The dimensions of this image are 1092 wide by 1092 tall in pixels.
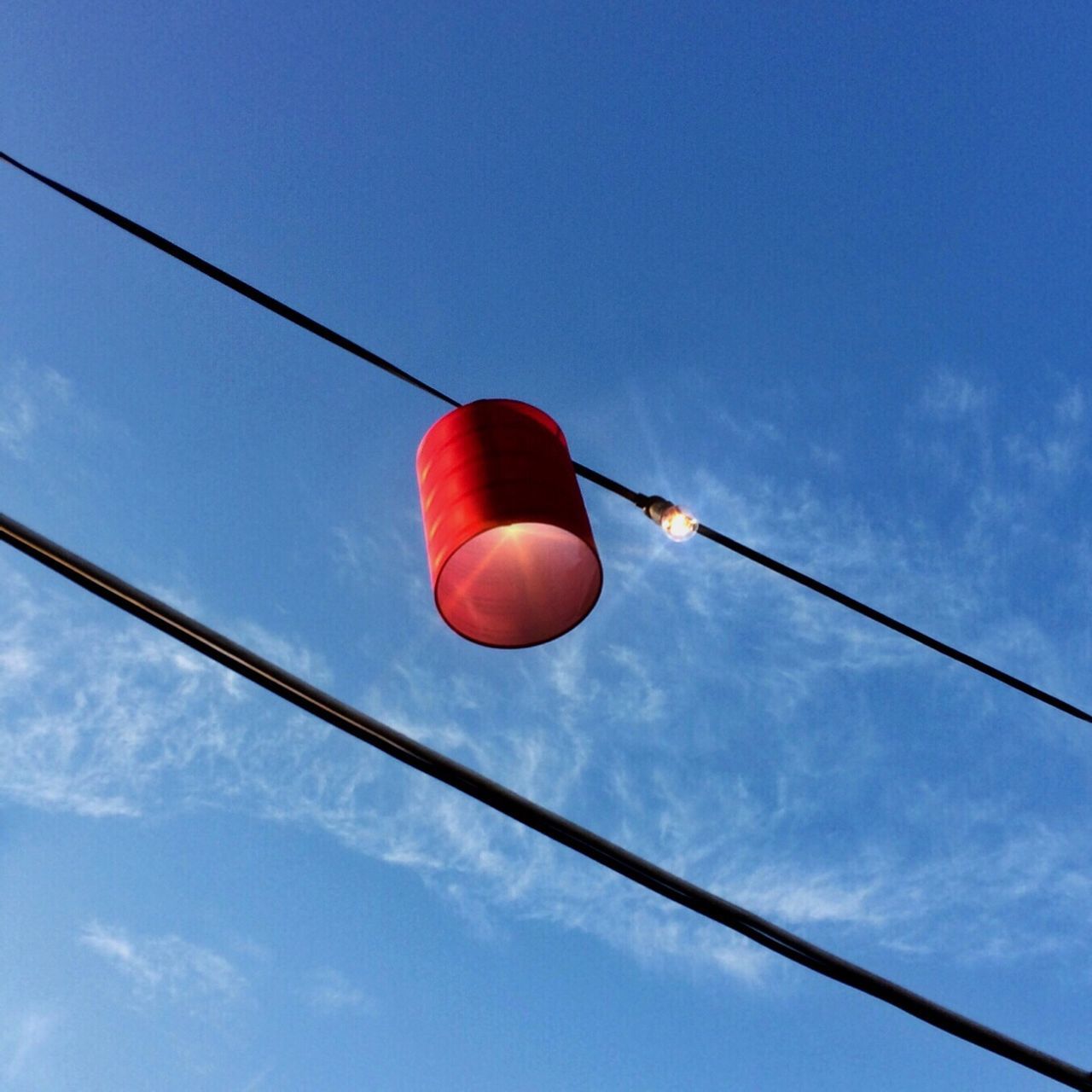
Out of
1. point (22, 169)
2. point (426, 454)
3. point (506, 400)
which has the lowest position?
point (426, 454)

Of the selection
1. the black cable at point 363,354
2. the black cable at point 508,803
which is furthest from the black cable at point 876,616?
the black cable at point 508,803

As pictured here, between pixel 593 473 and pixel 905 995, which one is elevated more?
pixel 593 473

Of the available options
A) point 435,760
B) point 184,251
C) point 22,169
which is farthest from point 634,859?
point 22,169

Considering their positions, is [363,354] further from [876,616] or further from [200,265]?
[876,616]

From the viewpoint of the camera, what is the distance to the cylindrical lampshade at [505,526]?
8.25 feet

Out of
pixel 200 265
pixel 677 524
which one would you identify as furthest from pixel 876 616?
pixel 200 265

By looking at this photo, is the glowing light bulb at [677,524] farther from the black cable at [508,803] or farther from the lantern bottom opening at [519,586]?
the black cable at [508,803]

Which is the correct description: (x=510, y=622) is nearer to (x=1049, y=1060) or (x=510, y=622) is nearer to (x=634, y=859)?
(x=634, y=859)

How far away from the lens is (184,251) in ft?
10.3

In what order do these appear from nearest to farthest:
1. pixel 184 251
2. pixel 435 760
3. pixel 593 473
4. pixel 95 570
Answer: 1. pixel 95 570
2. pixel 435 760
3. pixel 184 251
4. pixel 593 473

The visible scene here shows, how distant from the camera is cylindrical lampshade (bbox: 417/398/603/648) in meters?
2.51


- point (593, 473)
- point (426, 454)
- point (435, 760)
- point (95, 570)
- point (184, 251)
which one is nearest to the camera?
point (95, 570)

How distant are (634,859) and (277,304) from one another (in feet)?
7.05

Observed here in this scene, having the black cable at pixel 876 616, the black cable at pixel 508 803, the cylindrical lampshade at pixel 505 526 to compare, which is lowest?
the black cable at pixel 508 803
